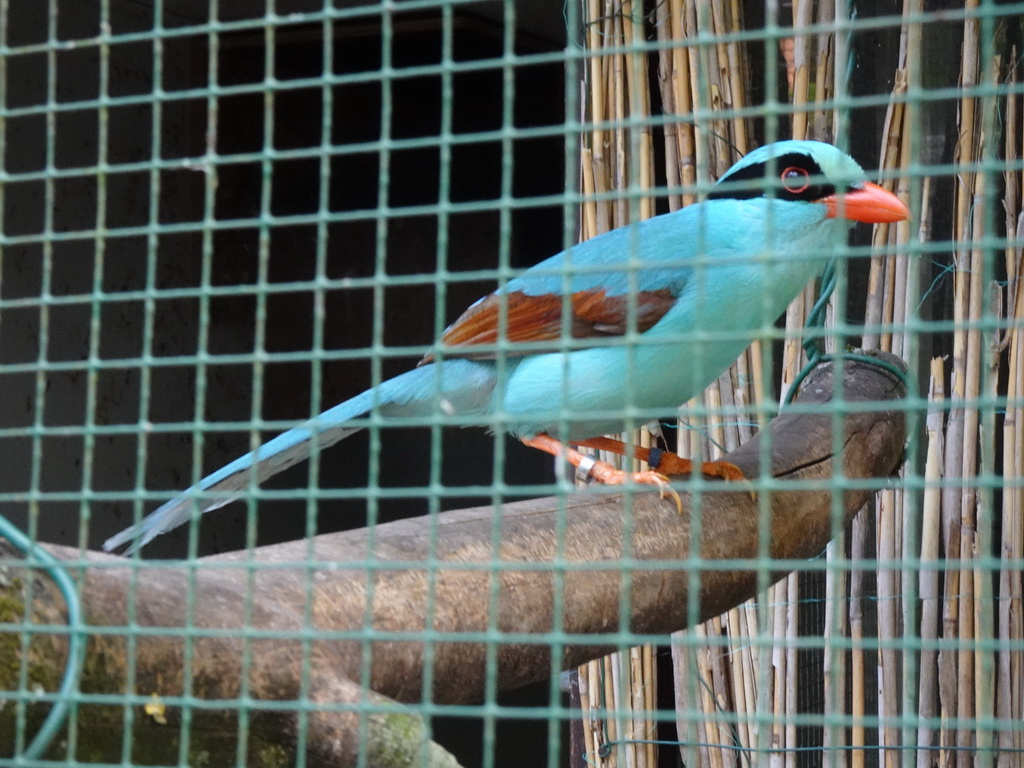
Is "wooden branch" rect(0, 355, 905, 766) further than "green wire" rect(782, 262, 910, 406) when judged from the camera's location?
No

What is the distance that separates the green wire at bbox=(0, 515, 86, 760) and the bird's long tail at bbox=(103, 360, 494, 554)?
29cm

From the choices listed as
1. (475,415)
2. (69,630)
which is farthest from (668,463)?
(69,630)

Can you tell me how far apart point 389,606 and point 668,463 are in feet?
3.53

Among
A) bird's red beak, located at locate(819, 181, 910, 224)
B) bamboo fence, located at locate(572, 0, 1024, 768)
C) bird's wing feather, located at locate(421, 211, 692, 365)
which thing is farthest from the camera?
bamboo fence, located at locate(572, 0, 1024, 768)

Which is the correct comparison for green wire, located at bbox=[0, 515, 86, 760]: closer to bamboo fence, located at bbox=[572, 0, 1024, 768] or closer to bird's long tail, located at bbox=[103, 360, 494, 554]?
bird's long tail, located at bbox=[103, 360, 494, 554]

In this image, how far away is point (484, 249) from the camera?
195 inches

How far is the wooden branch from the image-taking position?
1.18 m

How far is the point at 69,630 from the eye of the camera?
116 cm

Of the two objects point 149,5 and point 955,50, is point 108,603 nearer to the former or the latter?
point 955,50

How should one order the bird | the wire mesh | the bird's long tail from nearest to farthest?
the wire mesh < the bird's long tail < the bird

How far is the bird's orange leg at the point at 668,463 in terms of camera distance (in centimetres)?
233

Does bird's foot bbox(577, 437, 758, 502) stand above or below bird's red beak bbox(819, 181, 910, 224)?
below

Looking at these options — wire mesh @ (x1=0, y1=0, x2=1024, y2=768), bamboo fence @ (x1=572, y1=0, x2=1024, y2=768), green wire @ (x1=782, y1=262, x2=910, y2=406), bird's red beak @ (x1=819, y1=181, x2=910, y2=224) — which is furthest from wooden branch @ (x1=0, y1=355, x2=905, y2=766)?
bird's red beak @ (x1=819, y1=181, x2=910, y2=224)

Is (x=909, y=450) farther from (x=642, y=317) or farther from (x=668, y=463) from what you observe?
(x=642, y=317)
